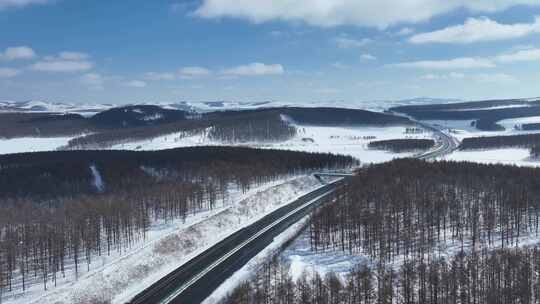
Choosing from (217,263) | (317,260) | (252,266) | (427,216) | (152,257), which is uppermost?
(427,216)

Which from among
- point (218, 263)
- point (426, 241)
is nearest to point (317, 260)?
point (218, 263)

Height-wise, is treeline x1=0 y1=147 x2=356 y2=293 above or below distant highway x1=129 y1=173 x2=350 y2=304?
above

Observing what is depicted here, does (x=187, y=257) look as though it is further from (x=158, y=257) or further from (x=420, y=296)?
(x=420, y=296)

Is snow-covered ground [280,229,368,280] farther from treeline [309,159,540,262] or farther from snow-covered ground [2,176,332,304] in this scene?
snow-covered ground [2,176,332,304]

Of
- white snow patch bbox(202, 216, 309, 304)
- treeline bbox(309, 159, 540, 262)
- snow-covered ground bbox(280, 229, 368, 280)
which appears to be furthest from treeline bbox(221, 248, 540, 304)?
treeline bbox(309, 159, 540, 262)

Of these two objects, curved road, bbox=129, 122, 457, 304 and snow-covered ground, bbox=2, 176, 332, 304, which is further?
curved road, bbox=129, 122, 457, 304

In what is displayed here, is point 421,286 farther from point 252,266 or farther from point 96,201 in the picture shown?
point 96,201

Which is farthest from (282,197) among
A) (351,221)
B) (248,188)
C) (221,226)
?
(351,221)
